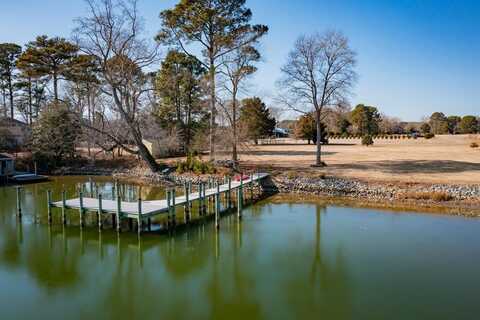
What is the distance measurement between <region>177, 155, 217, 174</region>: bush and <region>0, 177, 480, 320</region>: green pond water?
31.7 feet

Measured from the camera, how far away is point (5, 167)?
27125 millimetres

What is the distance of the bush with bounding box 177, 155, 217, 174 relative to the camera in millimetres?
26075

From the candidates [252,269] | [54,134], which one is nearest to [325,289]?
[252,269]

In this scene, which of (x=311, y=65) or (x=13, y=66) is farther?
(x=13, y=66)

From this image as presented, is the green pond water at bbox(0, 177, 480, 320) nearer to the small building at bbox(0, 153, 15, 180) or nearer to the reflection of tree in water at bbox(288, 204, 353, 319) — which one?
the reflection of tree in water at bbox(288, 204, 353, 319)

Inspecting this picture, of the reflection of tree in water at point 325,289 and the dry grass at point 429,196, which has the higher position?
the dry grass at point 429,196

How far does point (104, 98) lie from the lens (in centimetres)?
3288

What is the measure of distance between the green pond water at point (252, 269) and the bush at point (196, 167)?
31.7ft

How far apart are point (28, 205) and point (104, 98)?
15.8m

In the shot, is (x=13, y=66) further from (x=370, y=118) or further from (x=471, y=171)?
(x=370, y=118)

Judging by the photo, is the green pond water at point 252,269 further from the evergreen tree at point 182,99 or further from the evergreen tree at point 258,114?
the evergreen tree at point 258,114

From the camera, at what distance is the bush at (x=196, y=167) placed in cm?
2608

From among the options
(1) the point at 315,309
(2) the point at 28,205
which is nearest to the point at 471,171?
(1) the point at 315,309

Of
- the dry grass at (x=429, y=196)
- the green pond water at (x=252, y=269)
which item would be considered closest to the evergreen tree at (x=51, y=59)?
the green pond water at (x=252, y=269)
